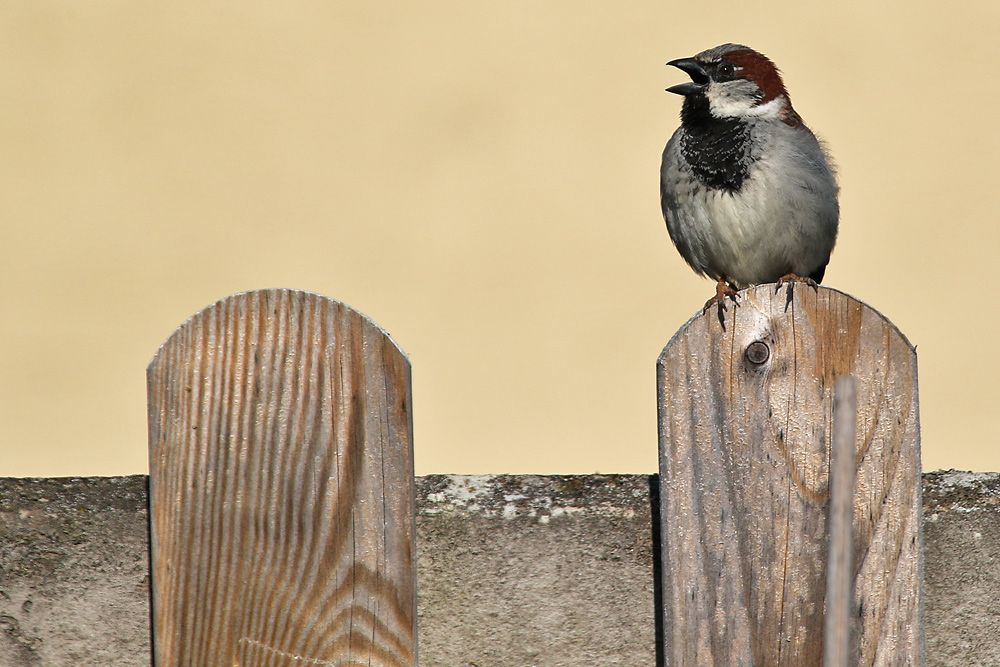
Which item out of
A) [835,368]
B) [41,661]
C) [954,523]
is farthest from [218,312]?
[954,523]

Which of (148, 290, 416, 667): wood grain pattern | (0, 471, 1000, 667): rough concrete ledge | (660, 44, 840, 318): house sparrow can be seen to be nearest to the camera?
(148, 290, 416, 667): wood grain pattern

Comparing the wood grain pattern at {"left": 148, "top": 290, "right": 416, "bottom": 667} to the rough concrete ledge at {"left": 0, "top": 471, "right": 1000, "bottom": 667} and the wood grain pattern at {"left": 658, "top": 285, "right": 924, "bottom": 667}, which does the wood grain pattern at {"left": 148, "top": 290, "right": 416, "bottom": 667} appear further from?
the wood grain pattern at {"left": 658, "top": 285, "right": 924, "bottom": 667}

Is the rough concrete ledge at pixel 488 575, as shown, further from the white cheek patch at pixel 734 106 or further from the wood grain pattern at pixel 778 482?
the white cheek patch at pixel 734 106

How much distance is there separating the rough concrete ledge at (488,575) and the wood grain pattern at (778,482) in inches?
5.2

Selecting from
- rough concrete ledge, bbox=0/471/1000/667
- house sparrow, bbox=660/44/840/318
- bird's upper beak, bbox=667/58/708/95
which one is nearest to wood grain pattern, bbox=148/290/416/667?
rough concrete ledge, bbox=0/471/1000/667

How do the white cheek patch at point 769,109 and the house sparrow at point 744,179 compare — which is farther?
the white cheek patch at point 769,109

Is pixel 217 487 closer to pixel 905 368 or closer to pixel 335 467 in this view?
pixel 335 467

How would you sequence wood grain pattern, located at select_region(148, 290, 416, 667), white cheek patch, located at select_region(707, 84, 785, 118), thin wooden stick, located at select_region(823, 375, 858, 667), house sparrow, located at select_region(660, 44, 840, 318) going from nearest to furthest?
thin wooden stick, located at select_region(823, 375, 858, 667), wood grain pattern, located at select_region(148, 290, 416, 667), house sparrow, located at select_region(660, 44, 840, 318), white cheek patch, located at select_region(707, 84, 785, 118)

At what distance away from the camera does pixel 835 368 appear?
3.94 feet

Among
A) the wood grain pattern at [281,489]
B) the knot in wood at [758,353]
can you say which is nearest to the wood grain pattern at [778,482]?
the knot in wood at [758,353]

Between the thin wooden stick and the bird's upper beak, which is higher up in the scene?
the bird's upper beak

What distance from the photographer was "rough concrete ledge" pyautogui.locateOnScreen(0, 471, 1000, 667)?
132cm

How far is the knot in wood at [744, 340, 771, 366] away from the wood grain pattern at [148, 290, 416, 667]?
1.22ft

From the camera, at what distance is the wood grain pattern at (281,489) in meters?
1.19
